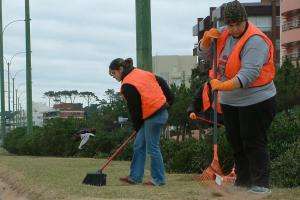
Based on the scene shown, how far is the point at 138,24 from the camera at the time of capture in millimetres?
11766

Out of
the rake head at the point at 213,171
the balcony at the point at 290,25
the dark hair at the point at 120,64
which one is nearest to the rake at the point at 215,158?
the rake head at the point at 213,171

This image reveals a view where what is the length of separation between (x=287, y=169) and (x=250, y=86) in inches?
91.2

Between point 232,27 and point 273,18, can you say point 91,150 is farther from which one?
point 273,18

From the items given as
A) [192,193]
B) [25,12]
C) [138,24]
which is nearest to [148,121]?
[192,193]

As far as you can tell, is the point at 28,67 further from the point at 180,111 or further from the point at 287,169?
the point at 287,169

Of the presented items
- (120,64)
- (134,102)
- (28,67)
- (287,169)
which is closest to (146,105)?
(134,102)

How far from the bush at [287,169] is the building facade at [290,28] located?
4755 cm

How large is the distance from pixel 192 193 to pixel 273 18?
70643mm

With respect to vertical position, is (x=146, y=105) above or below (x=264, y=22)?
below

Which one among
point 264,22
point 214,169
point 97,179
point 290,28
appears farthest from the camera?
point 264,22

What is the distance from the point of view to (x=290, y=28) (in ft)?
189

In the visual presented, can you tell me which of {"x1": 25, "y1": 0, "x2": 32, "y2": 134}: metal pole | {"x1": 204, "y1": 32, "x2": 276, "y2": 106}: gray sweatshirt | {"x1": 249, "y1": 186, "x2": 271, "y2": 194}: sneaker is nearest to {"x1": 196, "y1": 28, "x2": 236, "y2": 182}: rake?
{"x1": 204, "y1": 32, "x2": 276, "y2": 106}: gray sweatshirt

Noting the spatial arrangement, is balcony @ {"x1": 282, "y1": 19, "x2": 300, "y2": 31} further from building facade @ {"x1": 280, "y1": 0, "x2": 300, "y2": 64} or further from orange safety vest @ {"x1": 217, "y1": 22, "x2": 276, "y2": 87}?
orange safety vest @ {"x1": 217, "y1": 22, "x2": 276, "y2": 87}

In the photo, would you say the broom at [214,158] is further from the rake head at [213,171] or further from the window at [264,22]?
the window at [264,22]
